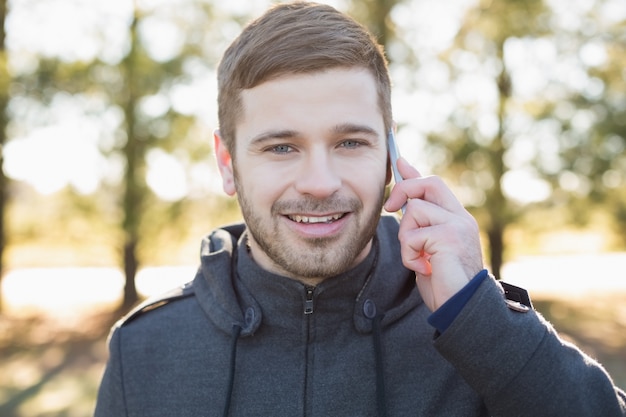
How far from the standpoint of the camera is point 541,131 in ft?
34.5

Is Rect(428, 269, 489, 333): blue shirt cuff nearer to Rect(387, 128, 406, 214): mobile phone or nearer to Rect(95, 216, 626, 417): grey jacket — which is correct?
Rect(95, 216, 626, 417): grey jacket

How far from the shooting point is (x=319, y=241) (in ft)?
6.39

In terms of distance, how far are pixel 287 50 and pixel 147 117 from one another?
32.3ft

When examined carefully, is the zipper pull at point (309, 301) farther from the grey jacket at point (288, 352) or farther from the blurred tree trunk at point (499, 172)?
the blurred tree trunk at point (499, 172)

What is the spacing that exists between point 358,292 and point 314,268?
0.25m

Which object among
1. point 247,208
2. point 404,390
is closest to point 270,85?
point 247,208

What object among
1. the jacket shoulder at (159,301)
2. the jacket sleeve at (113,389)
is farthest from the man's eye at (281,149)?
the jacket sleeve at (113,389)

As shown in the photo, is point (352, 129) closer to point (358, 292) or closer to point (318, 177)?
point (318, 177)

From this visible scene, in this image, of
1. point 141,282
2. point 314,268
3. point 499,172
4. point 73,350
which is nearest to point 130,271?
point 73,350

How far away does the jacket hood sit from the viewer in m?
2.08

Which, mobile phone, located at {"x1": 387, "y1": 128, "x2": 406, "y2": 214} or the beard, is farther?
mobile phone, located at {"x1": 387, "y1": 128, "x2": 406, "y2": 214}

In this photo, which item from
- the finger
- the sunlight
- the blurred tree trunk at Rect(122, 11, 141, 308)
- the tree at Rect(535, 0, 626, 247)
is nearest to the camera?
the finger

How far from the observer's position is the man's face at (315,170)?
1.93 meters

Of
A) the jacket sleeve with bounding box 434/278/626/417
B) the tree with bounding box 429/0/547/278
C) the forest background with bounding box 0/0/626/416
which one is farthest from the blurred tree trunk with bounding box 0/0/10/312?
the jacket sleeve with bounding box 434/278/626/417
